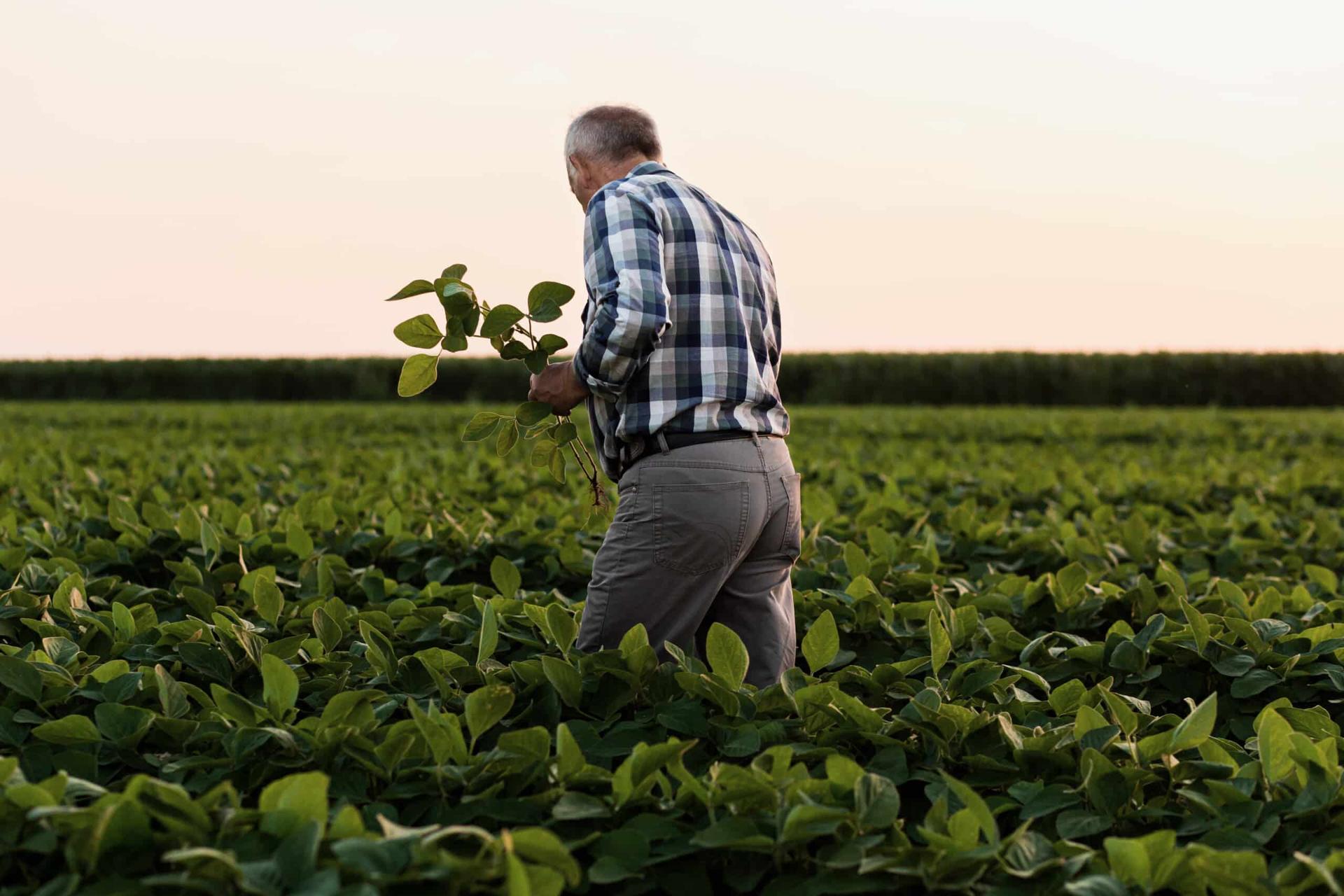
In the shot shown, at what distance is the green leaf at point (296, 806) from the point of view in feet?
6.77

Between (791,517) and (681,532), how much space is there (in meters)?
0.39

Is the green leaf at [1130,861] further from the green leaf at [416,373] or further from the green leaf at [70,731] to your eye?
the green leaf at [70,731]

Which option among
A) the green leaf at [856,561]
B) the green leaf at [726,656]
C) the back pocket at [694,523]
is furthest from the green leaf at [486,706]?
the green leaf at [856,561]

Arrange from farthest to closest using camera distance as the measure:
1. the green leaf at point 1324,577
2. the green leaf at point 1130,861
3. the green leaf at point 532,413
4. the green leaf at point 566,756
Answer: the green leaf at point 1324,577 → the green leaf at point 532,413 → the green leaf at point 566,756 → the green leaf at point 1130,861

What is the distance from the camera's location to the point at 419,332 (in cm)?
306

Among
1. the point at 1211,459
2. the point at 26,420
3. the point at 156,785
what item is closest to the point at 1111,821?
the point at 156,785

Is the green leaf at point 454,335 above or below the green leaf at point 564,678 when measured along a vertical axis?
above

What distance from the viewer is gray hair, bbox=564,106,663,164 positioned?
329 centimetres

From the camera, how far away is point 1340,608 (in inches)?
169

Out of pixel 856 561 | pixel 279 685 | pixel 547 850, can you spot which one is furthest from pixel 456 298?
pixel 856 561

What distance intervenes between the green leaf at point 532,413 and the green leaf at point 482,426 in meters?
0.20

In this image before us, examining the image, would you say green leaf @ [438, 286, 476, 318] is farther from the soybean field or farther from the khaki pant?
the soybean field

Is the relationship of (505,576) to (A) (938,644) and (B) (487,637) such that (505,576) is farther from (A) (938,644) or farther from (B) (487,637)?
(A) (938,644)

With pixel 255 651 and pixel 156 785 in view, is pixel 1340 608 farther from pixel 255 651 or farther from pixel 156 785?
pixel 156 785
